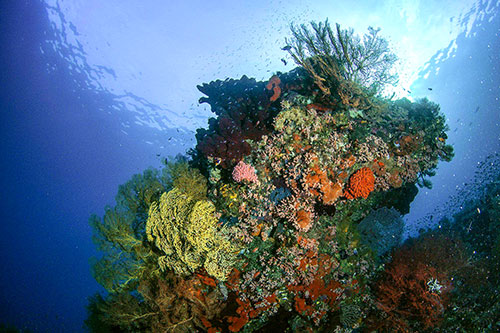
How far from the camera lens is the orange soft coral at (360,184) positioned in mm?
5554

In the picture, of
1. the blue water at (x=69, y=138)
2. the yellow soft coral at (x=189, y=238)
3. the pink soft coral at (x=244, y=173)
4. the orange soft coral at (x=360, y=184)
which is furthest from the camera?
the blue water at (x=69, y=138)

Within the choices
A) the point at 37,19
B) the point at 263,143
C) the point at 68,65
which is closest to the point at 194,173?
the point at 263,143

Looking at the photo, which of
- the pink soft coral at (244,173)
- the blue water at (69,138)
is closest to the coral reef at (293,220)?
the pink soft coral at (244,173)

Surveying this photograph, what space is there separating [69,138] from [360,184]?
65218 mm

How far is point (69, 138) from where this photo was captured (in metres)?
53.0

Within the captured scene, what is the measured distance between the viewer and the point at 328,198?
532 cm

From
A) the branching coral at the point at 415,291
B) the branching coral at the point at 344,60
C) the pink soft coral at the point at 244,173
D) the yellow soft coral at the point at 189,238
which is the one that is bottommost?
the branching coral at the point at 415,291

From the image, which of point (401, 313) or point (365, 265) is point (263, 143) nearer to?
point (365, 265)

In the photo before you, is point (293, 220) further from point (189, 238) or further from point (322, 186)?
point (189, 238)

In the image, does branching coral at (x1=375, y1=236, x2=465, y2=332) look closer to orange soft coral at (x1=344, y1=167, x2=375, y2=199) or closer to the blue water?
orange soft coral at (x1=344, y1=167, x2=375, y2=199)

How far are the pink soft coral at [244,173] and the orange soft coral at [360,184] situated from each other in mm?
2320

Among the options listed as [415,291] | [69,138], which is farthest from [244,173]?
[69,138]

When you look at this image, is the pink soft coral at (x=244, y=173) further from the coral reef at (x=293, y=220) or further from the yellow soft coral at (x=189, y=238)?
the yellow soft coral at (x=189, y=238)

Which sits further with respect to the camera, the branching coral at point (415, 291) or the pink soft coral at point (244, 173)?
the branching coral at point (415, 291)
